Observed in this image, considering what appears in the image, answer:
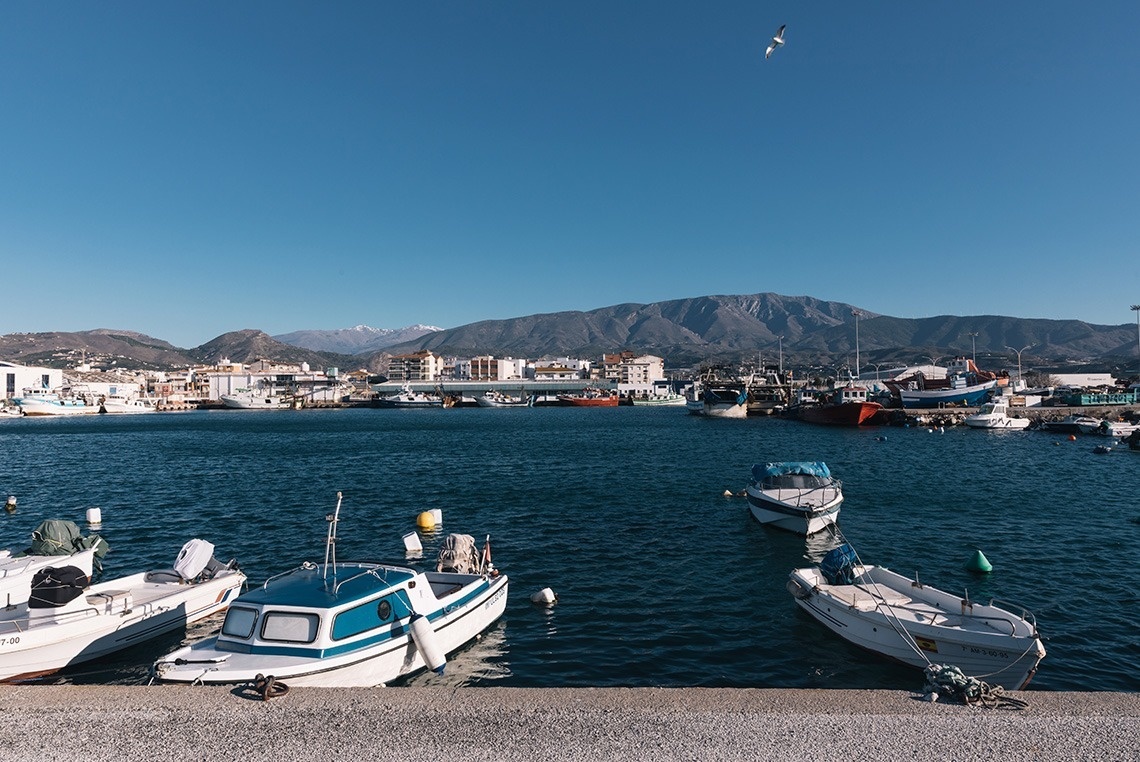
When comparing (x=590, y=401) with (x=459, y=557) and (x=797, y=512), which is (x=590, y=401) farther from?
(x=459, y=557)

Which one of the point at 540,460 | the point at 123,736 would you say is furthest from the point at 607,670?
the point at 540,460

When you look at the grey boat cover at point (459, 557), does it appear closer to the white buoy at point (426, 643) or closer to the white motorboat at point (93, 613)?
the white buoy at point (426, 643)

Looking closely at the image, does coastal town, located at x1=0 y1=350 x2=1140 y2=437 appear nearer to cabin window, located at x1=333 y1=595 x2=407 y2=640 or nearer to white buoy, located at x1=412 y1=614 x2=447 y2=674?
white buoy, located at x1=412 y1=614 x2=447 y2=674

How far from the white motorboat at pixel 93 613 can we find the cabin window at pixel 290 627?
5.51 m

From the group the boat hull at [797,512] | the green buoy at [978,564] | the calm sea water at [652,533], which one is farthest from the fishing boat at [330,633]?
the green buoy at [978,564]

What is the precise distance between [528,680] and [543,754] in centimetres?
653

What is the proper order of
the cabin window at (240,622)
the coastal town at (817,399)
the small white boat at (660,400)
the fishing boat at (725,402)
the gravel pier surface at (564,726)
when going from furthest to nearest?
the small white boat at (660,400)
the fishing boat at (725,402)
the coastal town at (817,399)
the cabin window at (240,622)
the gravel pier surface at (564,726)

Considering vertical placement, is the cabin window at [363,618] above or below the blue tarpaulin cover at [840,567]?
above

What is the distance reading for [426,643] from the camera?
42.9ft

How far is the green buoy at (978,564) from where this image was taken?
21.4 meters

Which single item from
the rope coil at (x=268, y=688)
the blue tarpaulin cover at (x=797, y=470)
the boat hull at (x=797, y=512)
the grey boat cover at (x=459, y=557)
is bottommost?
the boat hull at (x=797, y=512)

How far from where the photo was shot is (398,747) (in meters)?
8.22

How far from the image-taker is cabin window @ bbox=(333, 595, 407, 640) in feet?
40.4

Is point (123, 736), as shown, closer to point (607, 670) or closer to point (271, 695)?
point (271, 695)
